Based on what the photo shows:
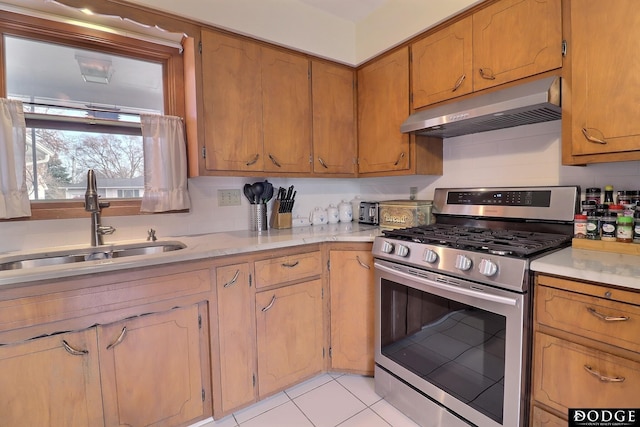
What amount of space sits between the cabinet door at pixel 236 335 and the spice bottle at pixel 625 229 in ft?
5.58

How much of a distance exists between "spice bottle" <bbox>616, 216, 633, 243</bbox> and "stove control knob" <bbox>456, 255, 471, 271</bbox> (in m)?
0.66

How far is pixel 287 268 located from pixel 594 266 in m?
1.34

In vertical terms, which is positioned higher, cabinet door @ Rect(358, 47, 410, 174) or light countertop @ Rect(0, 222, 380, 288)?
cabinet door @ Rect(358, 47, 410, 174)

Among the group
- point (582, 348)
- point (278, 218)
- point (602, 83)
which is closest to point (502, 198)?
point (602, 83)

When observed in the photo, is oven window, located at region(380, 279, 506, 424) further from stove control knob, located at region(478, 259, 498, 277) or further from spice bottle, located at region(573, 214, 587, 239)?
spice bottle, located at region(573, 214, 587, 239)

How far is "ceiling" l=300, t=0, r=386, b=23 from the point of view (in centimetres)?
200

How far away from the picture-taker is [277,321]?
1714 millimetres

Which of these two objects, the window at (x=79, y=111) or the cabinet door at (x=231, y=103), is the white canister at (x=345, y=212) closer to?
the cabinet door at (x=231, y=103)

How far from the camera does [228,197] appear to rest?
83.4 inches

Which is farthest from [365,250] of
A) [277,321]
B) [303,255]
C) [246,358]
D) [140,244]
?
[140,244]

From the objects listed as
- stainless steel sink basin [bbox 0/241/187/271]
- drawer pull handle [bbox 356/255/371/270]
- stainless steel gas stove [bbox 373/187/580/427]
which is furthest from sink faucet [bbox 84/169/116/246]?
stainless steel gas stove [bbox 373/187/580/427]

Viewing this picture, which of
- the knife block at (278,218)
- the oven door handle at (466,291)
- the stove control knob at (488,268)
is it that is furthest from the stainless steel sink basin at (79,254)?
the stove control knob at (488,268)

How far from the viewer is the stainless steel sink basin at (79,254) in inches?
57.0

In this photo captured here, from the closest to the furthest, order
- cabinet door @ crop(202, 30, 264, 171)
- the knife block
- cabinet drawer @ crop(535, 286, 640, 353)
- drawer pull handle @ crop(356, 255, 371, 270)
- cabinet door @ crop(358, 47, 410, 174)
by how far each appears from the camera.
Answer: cabinet drawer @ crop(535, 286, 640, 353) < cabinet door @ crop(202, 30, 264, 171) < drawer pull handle @ crop(356, 255, 371, 270) < cabinet door @ crop(358, 47, 410, 174) < the knife block
